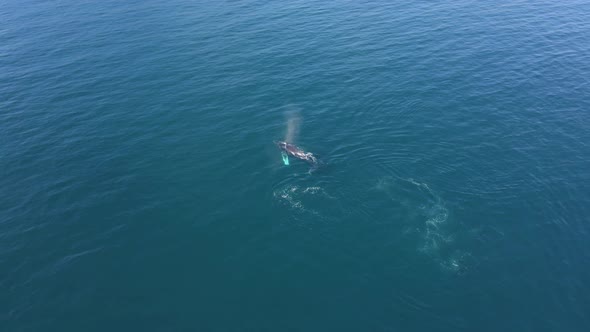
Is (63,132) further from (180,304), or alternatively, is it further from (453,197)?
(453,197)

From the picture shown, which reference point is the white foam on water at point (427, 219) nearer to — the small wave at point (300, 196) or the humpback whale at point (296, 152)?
the small wave at point (300, 196)

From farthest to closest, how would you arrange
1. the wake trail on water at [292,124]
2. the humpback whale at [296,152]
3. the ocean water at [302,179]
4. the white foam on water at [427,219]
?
the wake trail on water at [292,124], the humpback whale at [296,152], the white foam on water at [427,219], the ocean water at [302,179]

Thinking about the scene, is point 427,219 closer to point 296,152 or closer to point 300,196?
point 300,196

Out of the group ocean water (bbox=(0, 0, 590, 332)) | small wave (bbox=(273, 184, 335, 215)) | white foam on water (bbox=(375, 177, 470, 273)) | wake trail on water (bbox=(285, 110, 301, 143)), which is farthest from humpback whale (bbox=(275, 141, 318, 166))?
white foam on water (bbox=(375, 177, 470, 273))

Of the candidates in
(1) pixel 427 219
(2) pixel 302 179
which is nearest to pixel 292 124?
(2) pixel 302 179

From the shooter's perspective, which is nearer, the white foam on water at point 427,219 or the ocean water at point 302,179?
the ocean water at point 302,179

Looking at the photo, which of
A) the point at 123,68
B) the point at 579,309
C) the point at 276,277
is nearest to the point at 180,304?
the point at 276,277

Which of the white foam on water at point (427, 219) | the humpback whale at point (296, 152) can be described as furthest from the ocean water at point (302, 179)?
the humpback whale at point (296, 152)
